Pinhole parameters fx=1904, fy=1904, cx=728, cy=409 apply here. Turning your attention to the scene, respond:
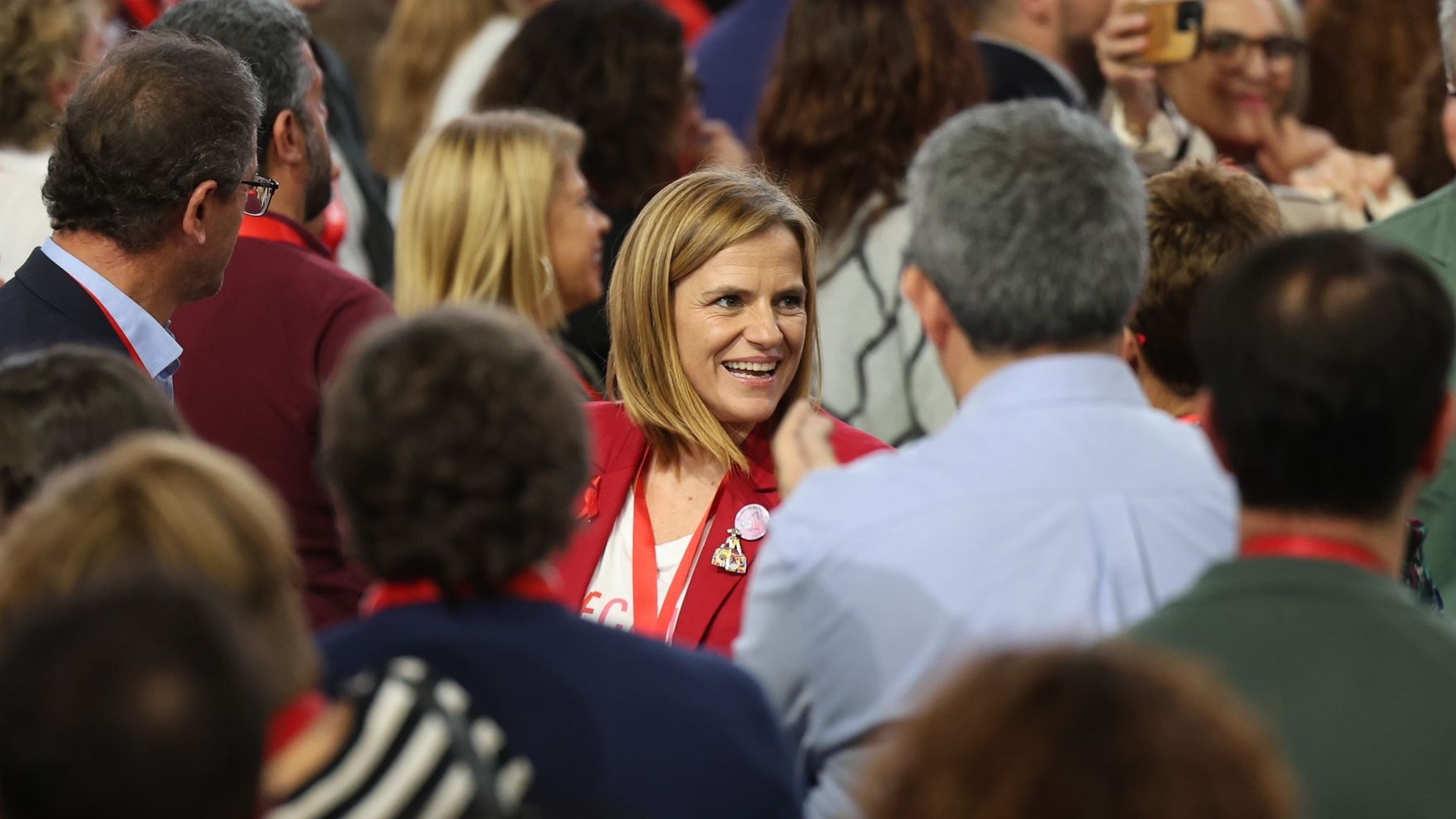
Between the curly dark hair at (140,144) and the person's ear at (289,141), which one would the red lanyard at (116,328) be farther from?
the person's ear at (289,141)

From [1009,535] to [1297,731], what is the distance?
0.46 metres

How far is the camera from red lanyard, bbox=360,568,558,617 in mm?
1987

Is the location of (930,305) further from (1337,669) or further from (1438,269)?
(1438,269)

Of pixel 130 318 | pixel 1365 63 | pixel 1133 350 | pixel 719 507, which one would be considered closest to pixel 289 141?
pixel 130 318

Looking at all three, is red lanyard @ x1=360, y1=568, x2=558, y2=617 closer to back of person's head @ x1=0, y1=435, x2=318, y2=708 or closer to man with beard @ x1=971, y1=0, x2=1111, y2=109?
back of person's head @ x1=0, y1=435, x2=318, y2=708

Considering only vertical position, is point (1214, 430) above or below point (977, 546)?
above

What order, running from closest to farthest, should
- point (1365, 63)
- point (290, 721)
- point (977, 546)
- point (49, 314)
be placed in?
point (290, 721), point (977, 546), point (49, 314), point (1365, 63)

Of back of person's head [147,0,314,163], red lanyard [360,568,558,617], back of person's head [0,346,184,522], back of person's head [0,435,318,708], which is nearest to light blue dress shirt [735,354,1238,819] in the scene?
red lanyard [360,568,558,617]

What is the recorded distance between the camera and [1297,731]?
6.02 feet

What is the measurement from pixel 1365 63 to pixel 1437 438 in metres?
3.88

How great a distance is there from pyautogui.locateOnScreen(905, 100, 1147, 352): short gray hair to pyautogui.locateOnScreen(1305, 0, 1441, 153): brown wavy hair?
11.2 ft

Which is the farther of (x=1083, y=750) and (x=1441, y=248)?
(x=1441, y=248)

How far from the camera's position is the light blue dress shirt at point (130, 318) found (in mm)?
3295

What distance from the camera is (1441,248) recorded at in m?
3.71
